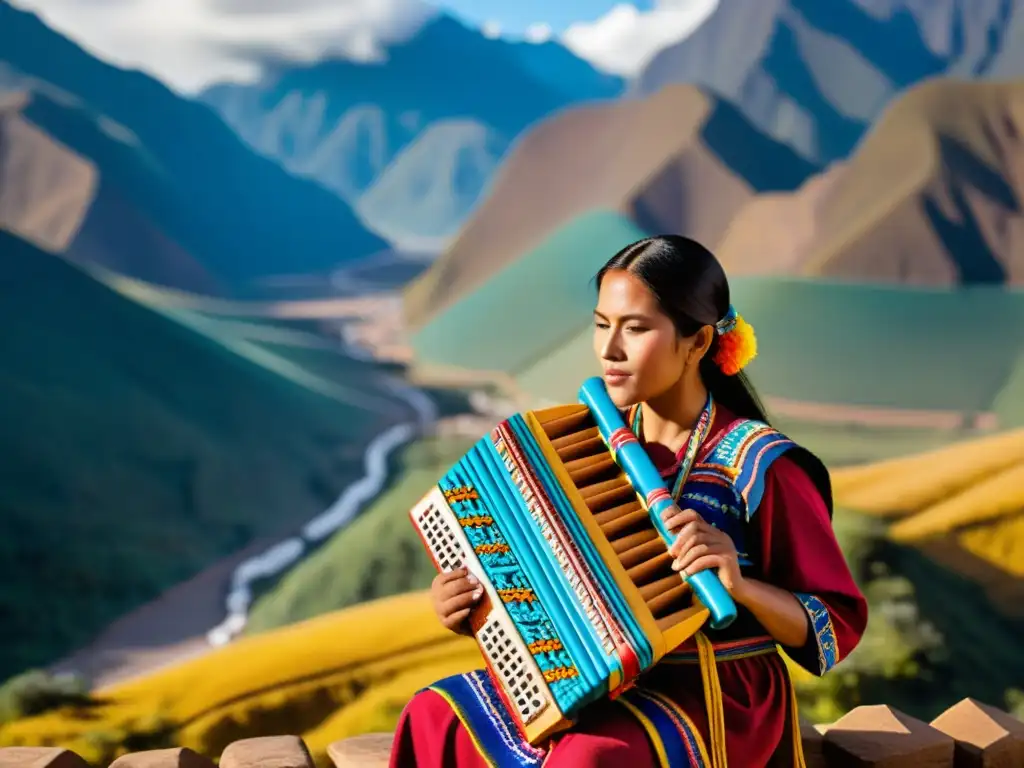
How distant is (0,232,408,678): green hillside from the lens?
10516 millimetres

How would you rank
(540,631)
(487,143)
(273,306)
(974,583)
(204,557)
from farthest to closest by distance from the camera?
1. (487,143)
2. (273,306)
3. (204,557)
4. (974,583)
5. (540,631)

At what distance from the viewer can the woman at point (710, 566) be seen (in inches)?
75.3

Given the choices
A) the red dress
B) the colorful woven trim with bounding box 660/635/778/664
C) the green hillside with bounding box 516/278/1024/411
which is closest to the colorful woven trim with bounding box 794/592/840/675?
the red dress

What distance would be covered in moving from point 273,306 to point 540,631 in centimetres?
2670

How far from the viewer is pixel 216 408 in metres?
14.9

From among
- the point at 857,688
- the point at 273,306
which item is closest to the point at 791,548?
the point at 857,688

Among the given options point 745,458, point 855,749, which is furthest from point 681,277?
point 855,749

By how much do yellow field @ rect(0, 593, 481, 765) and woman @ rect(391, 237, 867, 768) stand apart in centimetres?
369

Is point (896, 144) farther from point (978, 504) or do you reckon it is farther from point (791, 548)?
point (791, 548)

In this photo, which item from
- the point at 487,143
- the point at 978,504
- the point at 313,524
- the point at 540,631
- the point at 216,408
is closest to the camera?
the point at 540,631

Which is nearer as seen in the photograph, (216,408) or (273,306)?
(216,408)

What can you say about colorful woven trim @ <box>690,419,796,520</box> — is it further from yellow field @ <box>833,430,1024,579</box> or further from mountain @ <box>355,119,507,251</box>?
mountain @ <box>355,119,507,251</box>

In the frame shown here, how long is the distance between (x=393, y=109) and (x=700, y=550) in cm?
5331

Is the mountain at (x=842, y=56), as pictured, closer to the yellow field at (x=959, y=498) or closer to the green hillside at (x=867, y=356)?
the green hillside at (x=867, y=356)
